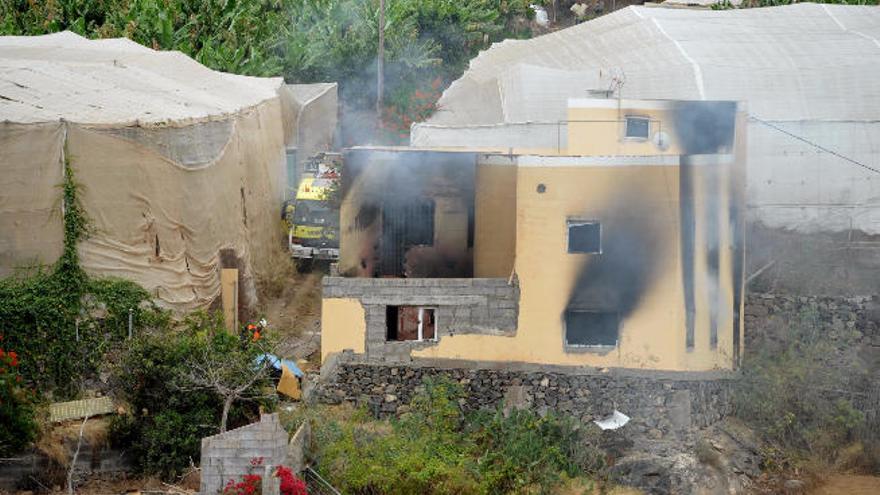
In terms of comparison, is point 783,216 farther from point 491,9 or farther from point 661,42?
point 491,9

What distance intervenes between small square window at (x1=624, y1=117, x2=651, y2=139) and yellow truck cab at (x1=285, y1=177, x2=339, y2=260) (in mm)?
5621

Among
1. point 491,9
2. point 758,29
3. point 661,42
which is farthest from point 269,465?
point 491,9

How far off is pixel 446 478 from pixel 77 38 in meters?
13.6

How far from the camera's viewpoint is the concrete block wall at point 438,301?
778 inches

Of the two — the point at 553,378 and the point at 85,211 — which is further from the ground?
the point at 85,211

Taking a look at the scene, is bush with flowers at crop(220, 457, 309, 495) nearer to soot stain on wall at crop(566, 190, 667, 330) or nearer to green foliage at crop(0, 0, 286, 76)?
soot stain on wall at crop(566, 190, 667, 330)

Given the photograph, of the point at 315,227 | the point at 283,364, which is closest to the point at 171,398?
the point at 283,364

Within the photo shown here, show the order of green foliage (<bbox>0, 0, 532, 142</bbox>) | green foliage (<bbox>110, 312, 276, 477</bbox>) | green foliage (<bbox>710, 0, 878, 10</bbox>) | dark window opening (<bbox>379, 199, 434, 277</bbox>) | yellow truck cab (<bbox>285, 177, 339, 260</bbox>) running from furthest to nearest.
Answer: green foliage (<bbox>710, 0, 878, 10</bbox>), green foliage (<bbox>0, 0, 532, 142</bbox>), yellow truck cab (<bbox>285, 177, 339, 260</bbox>), dark window opening (<bbox>379, 199, 434, 277</bbox>), green foliage (<bbox>110, 312, 276, 477</bbox>)

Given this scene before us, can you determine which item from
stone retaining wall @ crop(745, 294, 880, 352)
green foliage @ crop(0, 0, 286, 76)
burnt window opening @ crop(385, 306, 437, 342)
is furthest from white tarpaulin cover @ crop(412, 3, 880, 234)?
green foliage @ crop(0, 0, 286, 76)

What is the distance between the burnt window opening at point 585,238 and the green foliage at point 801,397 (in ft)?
9.31

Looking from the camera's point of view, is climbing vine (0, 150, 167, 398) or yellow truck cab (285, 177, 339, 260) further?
yellow truck cab (285, 177, 339, 260)

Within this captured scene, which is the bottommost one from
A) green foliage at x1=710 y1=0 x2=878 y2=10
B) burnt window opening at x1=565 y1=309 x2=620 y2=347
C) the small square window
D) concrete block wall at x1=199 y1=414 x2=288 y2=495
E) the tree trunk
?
concrete block wall at x1=199 y1=414 x2=288 y2=495

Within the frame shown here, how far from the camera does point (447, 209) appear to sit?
68.4 ft

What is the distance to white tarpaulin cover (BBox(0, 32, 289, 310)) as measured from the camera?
62.7 ft
